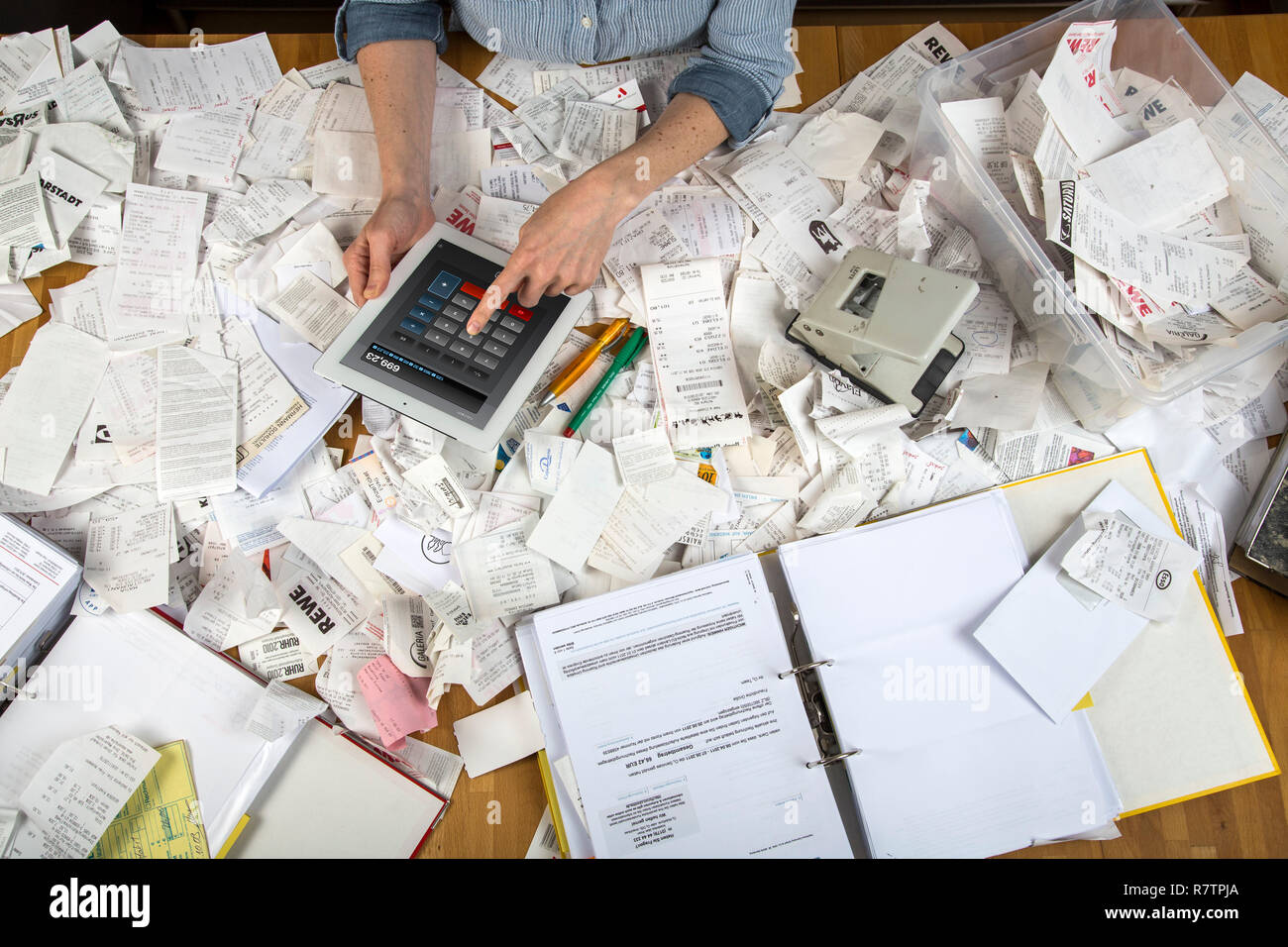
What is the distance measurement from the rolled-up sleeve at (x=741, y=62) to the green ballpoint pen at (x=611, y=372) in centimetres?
27

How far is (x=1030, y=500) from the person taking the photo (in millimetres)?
996

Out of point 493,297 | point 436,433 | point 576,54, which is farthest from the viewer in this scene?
point 576,54

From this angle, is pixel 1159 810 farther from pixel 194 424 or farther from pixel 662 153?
pixel 194 424

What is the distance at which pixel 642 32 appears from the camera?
1052 mm

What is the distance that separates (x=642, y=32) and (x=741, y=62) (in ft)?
0.48

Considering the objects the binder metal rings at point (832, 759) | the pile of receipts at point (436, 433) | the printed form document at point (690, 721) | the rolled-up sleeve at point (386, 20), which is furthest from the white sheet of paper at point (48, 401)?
the binder metal rings at point (832, 759)

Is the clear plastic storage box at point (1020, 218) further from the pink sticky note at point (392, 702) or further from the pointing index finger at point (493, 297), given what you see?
the pink sticky note at point (392, 702)

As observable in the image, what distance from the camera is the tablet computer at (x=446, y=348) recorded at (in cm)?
89

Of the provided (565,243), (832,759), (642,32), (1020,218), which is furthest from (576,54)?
(832,759)
